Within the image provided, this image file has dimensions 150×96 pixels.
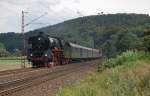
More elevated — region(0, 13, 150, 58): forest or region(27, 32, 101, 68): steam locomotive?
region(0, 13, 150, 58): forest

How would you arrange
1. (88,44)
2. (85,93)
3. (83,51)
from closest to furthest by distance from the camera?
(85,93)
(83,51)
(88,44)

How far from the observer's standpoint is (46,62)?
46.4m

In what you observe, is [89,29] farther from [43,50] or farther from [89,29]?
[43,50]

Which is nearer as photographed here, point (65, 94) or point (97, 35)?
point (65, 94)

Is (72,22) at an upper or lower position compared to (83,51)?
upper

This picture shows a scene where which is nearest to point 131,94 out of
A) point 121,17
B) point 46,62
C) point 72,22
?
point 46,62

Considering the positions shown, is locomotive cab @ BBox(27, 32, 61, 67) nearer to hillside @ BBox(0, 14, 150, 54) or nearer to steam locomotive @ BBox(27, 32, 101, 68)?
steam locomotive @ BBox(27, 32, 101, 68)

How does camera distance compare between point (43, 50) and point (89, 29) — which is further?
point (89, 29)

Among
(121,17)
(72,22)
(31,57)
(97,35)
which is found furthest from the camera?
(72,22)

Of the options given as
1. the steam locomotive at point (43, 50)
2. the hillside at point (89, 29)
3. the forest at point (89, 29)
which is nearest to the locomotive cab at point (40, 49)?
the steam locomotive at point (43, 50)

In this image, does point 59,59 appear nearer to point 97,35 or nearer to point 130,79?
point 130,79

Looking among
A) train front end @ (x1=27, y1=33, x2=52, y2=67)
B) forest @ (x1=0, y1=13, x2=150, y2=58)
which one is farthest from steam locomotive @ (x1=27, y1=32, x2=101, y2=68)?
forest @ (x1=0, y1=13, x2=150, y2=58)

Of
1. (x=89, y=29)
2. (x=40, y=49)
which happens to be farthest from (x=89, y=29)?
(x=40, y=49)

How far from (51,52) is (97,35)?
107712 millimetres
